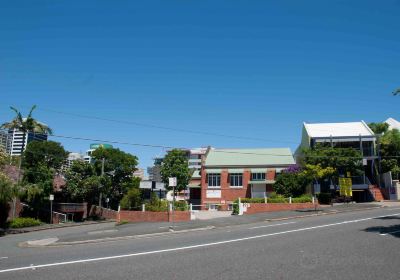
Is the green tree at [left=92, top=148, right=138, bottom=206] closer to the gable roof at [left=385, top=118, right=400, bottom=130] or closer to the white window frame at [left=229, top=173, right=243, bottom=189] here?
the white window frame at [left=229, top=173, right=243, bottom=189]

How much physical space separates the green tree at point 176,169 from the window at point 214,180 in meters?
3.47

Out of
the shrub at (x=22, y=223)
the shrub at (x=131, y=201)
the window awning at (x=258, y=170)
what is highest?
the window awning at (x=258, y=170)

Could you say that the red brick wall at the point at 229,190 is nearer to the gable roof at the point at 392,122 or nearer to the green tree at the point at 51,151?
the green tree at the point at 51,151

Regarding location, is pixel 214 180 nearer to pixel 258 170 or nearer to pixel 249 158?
pixel 249 158

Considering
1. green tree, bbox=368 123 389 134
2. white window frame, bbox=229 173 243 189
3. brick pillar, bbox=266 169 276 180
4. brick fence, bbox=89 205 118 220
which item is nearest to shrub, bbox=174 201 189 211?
brick fence, bbox=89 205 118 220

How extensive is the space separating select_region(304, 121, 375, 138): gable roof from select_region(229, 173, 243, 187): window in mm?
10912

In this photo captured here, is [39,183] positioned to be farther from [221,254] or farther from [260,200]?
[221,254]

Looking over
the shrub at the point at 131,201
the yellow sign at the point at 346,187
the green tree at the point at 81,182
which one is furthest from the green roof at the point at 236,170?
the yellow sign at the point at 346,187

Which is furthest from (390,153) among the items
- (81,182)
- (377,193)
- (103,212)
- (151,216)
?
(81,182)

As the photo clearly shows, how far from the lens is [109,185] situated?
46969 millimetres

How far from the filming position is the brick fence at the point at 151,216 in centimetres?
3716

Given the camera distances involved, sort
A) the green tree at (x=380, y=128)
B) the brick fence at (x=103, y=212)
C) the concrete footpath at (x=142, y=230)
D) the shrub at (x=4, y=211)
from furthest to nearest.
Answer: the green tree at (x=380, y=128) → the brick fence at (x=103, y=212) → the shrub at (x=4, y=211) → the concrete footpath at (x=142, y=230)

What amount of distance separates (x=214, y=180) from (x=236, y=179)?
9.72 feet

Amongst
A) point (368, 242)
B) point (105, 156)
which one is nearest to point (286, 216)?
point (368, 242)
